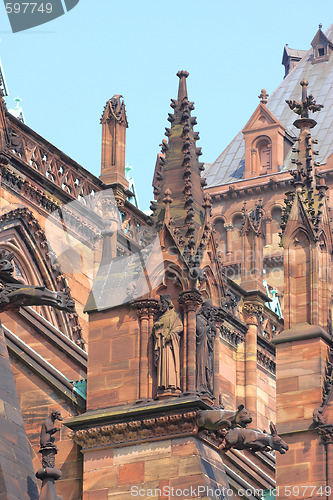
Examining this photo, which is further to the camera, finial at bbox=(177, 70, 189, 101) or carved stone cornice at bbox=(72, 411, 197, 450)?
finial at bbox=(177, 70, 189, 101)

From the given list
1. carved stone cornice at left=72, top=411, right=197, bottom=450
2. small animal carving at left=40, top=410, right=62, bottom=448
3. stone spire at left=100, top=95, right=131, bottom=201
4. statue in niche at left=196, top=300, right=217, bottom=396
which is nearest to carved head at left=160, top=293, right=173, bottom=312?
statue in niche at left=196, top=300, right=217, bottom=396

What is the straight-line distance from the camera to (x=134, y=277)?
19047 mm

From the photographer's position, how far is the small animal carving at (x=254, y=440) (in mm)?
17969

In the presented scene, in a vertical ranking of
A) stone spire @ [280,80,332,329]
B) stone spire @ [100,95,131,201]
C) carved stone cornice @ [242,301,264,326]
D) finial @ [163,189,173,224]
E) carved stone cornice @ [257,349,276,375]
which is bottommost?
finial @ [163,189,173,224]

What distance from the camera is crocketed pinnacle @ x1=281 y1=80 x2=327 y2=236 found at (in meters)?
22.8

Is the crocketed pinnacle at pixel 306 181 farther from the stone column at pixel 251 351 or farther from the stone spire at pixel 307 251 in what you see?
the stone column at pixel 251 351

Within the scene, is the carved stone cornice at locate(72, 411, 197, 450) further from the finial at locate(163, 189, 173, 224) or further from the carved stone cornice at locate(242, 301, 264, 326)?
the carved stone cornice at locate(242, 301, 264, 326)

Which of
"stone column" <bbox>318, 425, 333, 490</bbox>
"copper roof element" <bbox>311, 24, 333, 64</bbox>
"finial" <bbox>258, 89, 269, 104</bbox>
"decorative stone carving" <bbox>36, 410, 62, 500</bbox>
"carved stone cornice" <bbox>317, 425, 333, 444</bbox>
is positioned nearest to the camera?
"decorative stone carving" <bbox>36, 410, 62, 500</bbox>

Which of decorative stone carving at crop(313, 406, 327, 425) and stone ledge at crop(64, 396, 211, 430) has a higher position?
→ decorative stone carving at crop(313, 406, 327, 425)

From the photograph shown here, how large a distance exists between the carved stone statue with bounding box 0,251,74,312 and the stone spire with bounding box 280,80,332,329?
733 centimetres

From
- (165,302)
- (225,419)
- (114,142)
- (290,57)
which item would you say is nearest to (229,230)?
(290,57)

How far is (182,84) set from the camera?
20906 mm

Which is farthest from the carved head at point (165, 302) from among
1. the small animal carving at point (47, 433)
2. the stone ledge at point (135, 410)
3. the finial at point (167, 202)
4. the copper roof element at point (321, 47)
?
the copper roof element at point (321, 47)

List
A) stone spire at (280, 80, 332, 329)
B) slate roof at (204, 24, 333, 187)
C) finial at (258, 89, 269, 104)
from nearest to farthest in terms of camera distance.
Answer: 1. stone spire at (280, 80, 332, 329)
2. slate roof at (204, 24, 333, 187)
3. finial at (258, 89, 269, 104)
